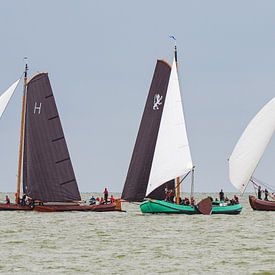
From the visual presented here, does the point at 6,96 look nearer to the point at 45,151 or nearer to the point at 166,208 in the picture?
the point at 45,151

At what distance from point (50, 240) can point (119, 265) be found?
432 inches

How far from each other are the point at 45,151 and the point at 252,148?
17.6m

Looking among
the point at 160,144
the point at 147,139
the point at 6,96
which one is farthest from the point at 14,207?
the point at 160,144

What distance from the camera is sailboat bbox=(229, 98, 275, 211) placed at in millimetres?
77938

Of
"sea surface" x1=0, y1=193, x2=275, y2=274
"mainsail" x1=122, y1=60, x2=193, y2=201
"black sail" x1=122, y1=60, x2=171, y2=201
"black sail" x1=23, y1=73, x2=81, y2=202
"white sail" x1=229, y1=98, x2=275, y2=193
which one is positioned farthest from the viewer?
"white sail" x1=229, y1=98, x2=275, y2=193

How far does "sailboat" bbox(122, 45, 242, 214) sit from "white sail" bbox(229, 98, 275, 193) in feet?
18.4

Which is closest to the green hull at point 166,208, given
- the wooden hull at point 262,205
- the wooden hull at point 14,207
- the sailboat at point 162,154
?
the sailboat at point 162,154

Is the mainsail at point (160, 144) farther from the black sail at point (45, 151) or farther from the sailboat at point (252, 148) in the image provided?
the sailboat at point (252, 148)

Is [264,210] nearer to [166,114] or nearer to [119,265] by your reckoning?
[166,114]

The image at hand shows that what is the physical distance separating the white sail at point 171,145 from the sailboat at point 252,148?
9.49m

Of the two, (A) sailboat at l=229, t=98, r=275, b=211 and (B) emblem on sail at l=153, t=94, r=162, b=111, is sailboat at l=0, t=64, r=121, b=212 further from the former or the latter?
(A) sailboat at l=229, t=98, r=275, b=211

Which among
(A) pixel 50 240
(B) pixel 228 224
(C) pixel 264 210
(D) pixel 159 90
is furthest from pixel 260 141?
(A) pixel 50 240

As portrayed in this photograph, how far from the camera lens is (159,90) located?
2822 inches

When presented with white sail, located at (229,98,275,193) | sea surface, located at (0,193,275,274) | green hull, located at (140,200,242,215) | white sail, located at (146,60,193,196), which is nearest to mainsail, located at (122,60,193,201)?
white sail, located at (146,60,193,196)
